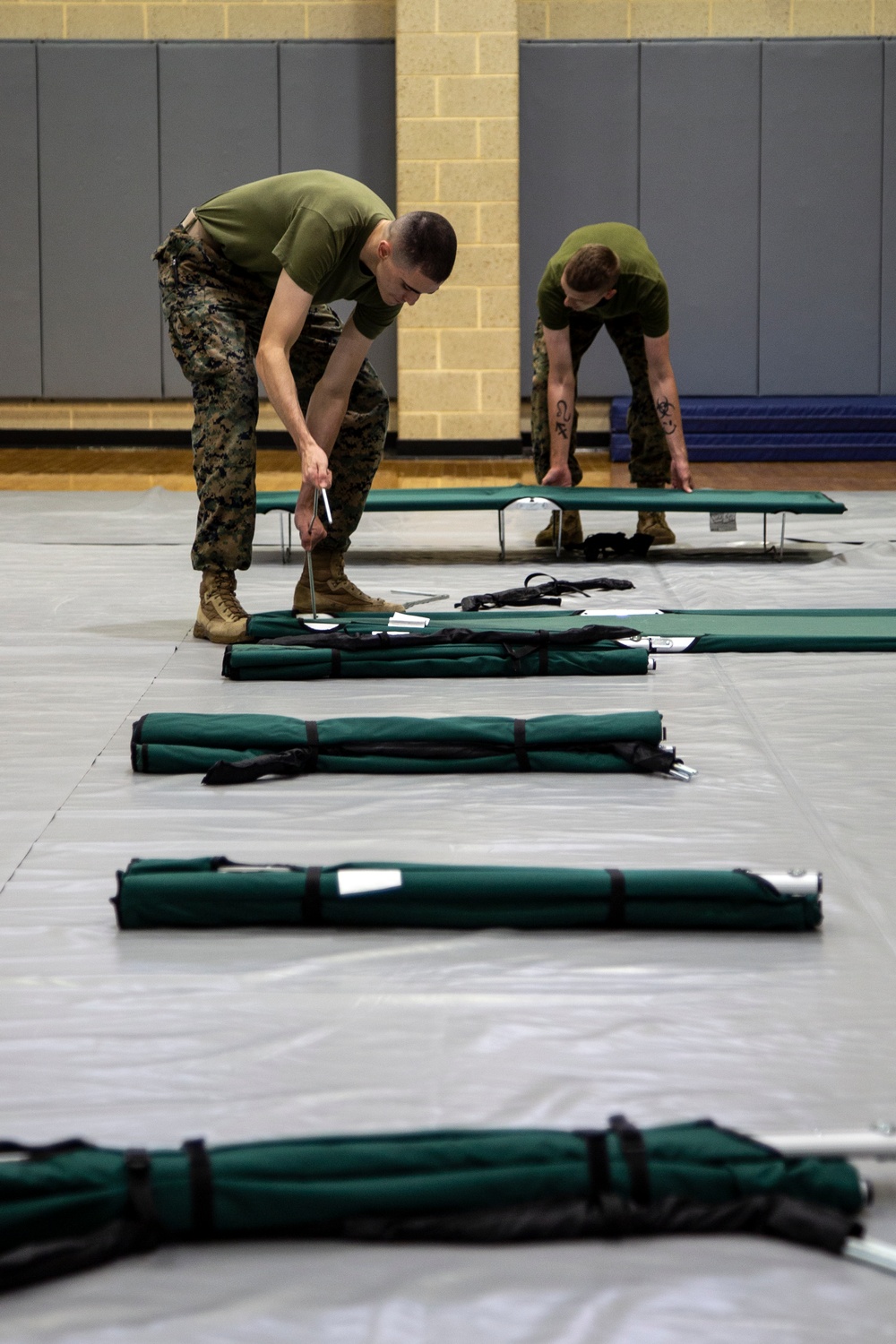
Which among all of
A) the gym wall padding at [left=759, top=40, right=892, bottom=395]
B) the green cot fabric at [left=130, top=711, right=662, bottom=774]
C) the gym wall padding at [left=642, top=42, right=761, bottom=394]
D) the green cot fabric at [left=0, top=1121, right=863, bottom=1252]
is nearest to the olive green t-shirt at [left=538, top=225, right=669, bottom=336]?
the green cot fabric at [left=130, top=711, right=662, bottom=774]

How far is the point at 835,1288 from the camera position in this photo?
3.47ft

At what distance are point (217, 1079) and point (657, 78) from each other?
824cm

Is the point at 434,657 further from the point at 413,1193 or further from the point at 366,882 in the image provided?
the point at 413,1193

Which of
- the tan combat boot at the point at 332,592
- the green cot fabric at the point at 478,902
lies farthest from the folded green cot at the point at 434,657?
the green cot fabric at the point at 478,902

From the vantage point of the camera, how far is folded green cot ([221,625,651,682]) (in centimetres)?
302

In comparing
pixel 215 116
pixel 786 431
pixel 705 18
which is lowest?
pixel 786 431

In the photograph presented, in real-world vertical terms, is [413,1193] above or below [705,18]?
below

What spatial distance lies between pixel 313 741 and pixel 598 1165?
1.29 m

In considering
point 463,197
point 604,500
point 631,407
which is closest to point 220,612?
point 604,500

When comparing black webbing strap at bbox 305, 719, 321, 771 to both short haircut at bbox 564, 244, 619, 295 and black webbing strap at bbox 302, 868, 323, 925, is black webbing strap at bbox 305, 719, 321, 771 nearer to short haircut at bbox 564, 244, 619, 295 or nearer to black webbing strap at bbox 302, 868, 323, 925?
black webbing strap at bbox 302, 868, 323, 925

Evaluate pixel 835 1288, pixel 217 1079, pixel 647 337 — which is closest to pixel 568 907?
Answer: pixel 217 1079

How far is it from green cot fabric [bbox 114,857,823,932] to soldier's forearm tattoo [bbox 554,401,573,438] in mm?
3394

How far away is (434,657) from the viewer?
306cm

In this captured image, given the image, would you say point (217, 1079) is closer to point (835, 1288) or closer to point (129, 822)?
point (835, 1288)
